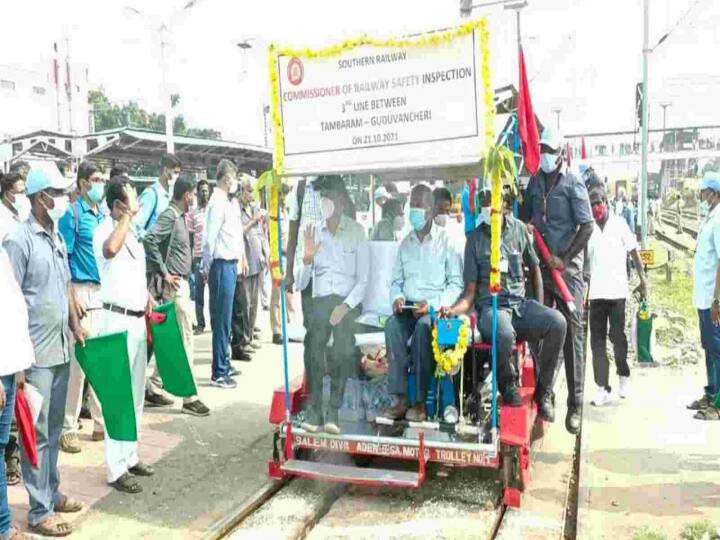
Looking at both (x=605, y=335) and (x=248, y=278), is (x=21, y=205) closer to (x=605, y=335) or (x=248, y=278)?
(x=248, y=278)

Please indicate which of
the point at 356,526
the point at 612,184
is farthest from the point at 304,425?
the point at 612,184

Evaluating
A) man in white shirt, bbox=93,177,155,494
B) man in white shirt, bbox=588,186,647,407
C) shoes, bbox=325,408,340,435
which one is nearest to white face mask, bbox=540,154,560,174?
man in white shirt, bbox=588,186,647,407

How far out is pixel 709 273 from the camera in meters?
6.05

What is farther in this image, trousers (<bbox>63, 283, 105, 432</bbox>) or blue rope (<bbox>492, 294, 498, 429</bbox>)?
trousers (<bbox>63, 283, 105, 432</bbox>)

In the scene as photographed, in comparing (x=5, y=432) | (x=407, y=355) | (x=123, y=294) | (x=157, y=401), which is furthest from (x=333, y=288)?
(x=157, y=401)

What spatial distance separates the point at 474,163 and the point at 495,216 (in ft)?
1.30

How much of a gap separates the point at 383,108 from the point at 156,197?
300 centimetres

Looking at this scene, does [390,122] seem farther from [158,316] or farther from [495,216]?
[158,316]

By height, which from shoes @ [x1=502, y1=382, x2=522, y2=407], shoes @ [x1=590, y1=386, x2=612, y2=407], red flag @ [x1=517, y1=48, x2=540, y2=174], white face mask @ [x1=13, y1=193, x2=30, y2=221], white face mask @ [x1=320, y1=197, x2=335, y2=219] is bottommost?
shoes @ [x1=590, y1=386, x2=612, y2=407]

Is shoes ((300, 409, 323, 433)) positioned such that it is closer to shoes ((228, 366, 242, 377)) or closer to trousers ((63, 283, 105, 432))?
trousers ((63, 283, 105, 432))

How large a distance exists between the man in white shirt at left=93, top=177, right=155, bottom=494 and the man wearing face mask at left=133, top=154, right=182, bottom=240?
1.38 metres

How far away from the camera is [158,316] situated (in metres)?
5.52

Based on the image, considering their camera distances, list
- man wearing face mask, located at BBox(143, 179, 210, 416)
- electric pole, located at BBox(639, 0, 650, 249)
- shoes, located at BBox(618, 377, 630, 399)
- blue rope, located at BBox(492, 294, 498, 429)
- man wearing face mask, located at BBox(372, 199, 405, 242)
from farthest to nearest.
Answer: electric pole, located at BBox(639, 0, 650, 249)
shoes, located at BBox(618, 377, 630, 399)
man wearing face mask, located at BBox(143, 179, 210, 416)
man wearing face mask, located at BBox(372, 199, 405, 242)
blue rope, located at BBox(492, 294, 498, 429)

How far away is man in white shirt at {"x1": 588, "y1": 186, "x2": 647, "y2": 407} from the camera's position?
7051 mm
